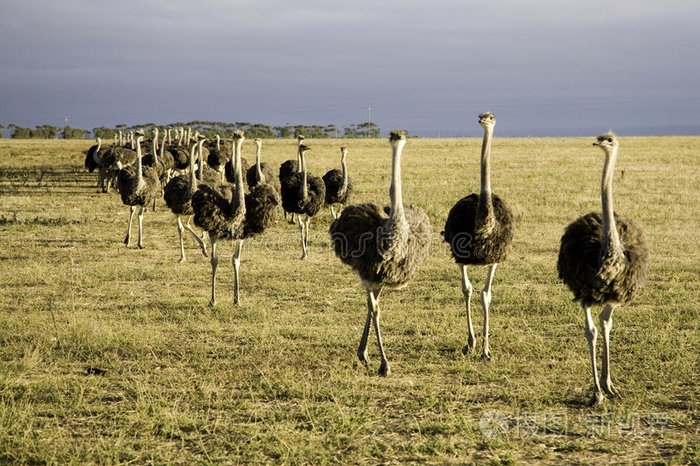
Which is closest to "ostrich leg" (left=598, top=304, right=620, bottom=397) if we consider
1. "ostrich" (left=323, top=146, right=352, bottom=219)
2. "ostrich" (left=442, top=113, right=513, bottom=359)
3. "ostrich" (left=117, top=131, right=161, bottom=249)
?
"ostrich" (left=442, top=113, right=513, bottom=359)

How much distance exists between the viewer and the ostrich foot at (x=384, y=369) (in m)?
6.98

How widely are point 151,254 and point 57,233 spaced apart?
311 centimetres

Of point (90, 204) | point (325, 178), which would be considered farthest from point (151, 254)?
point (90, 204)

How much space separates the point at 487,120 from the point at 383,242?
1852 millimetres

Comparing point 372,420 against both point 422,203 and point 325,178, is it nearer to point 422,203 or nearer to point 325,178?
point 325,178

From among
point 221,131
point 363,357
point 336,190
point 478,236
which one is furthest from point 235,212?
point 221,131

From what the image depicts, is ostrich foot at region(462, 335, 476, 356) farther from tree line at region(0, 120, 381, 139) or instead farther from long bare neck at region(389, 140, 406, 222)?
tree line at region(0, 120, 381, 139)

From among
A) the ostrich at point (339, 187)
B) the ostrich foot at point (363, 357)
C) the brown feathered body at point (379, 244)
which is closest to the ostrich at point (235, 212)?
the brown feathered body at point (379, 244)

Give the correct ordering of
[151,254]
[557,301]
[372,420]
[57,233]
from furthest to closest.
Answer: [57,233]
[151,254]
[557,301]
[372,420]

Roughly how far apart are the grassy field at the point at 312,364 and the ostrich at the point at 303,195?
0.73 m

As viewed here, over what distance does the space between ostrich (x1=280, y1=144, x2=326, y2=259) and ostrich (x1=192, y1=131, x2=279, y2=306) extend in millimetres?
3059

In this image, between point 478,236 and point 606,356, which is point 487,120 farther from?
point 606,356

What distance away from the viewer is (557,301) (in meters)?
9.73

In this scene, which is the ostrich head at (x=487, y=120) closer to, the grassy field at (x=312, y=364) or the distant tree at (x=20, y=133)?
the grassy field at (x=312, y=364)
